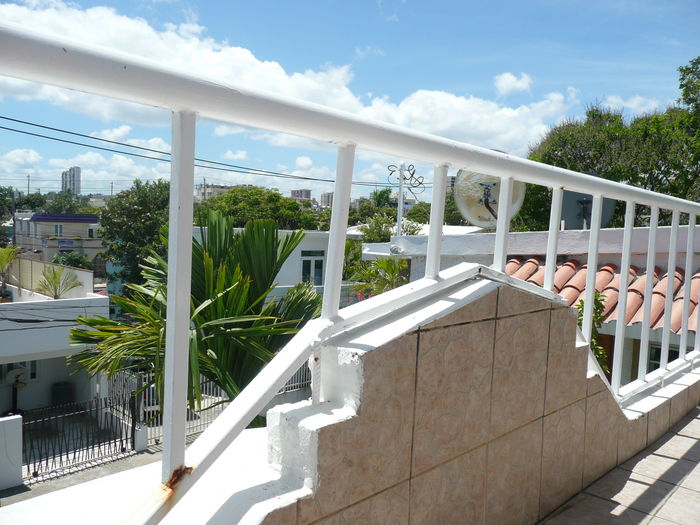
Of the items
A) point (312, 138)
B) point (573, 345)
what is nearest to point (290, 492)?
point (312, 138)

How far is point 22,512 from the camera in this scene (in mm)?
1128

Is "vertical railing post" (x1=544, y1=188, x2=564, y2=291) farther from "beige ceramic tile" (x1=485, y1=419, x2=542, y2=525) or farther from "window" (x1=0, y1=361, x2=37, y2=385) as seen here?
"window" (x1=0, y1=361, x2=37, y2=385)

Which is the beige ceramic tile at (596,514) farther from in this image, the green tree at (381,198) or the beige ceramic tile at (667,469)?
the green tree at (381,198)

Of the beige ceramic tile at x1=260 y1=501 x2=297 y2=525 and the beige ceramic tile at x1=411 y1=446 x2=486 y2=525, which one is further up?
the beige ceramic tile at x1=260 y1=501 x2=297 y2=525

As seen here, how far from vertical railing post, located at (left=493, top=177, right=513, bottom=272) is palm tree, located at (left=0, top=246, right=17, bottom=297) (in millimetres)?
18628

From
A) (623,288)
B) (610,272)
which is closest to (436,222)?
(623,288)

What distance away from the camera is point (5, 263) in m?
18.7

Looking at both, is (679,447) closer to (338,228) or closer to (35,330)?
(338,228)

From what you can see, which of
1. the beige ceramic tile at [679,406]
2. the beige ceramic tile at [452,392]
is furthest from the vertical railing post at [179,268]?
the beige ceramic tile at [679,406]

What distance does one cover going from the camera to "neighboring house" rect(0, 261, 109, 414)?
19.7 meters

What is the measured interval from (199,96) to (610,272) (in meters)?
5.39

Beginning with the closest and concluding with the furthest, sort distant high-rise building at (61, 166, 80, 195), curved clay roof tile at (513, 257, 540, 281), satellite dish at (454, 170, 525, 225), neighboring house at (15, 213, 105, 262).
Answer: distant high-rise building at (61, 166, 80, 195) < satellite dish at (454, 170, 525, 225) < curved clay roof tile at (513, 257, 540, 281) < neighboring house at (15, 213, 105, 262)

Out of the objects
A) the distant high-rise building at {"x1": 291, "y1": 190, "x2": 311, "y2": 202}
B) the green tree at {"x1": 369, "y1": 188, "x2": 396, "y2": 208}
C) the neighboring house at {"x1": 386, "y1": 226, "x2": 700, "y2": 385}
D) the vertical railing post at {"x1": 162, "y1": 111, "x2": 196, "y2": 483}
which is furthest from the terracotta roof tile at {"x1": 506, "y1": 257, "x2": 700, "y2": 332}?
the green tree at {"x1": 369, "y1": 188, "x2": 396, "y2": 208}

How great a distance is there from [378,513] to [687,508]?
5.61 ft
